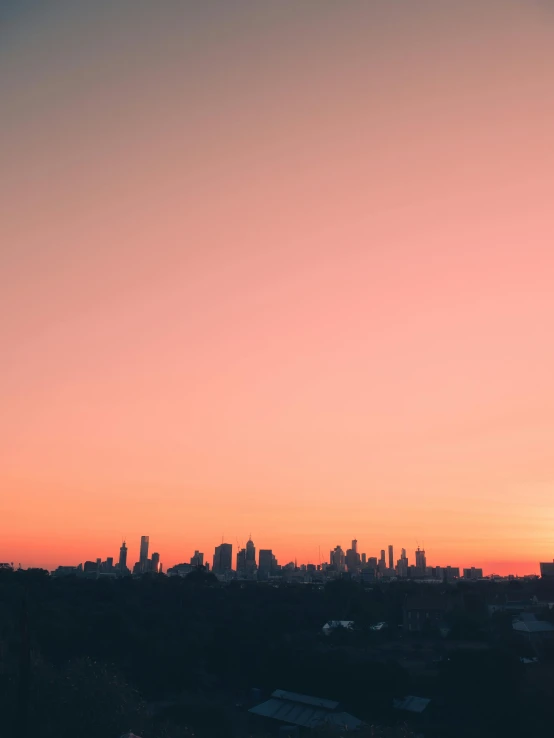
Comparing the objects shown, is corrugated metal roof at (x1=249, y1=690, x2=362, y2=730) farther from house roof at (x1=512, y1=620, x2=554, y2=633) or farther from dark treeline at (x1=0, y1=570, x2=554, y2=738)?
house roof at (x1=512, y1=620, x2=554, y2=633)

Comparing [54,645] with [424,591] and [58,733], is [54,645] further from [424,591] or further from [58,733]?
[424,591]

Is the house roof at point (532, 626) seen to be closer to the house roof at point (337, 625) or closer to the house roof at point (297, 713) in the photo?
the house roof at point (337, 625)

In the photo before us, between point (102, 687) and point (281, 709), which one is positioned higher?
point (102, 687)

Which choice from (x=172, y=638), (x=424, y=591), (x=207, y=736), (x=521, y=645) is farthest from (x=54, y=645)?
(x=424, y=591)

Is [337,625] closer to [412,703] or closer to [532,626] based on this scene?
[532,626]

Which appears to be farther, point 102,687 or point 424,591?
point 424,591

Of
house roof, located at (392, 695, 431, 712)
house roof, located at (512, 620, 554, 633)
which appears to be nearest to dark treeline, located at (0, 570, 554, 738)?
house roof, located at (392, 695, 431, 712)

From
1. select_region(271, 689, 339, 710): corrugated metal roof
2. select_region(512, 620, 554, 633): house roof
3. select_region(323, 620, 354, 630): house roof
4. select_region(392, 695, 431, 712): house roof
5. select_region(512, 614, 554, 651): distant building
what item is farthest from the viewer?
select_region(323, 620, 354, 630): house roof
